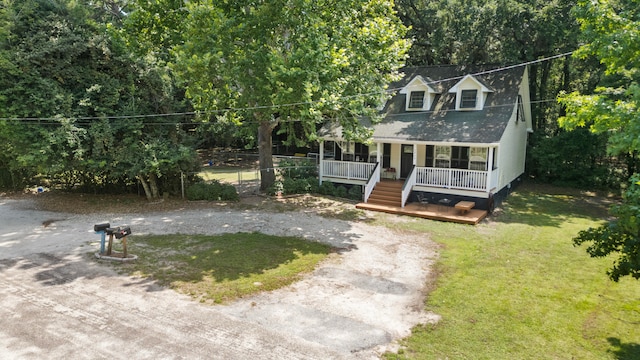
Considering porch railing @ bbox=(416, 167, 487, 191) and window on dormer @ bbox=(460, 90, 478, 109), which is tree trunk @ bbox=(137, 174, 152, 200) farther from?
window on dormer @ bbox=(460, 90, 478, 109)

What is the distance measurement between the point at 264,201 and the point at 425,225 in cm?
762

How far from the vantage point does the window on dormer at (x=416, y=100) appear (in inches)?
811

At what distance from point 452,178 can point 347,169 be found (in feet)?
16.9

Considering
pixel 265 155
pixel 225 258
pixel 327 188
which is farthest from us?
pixel 265 155

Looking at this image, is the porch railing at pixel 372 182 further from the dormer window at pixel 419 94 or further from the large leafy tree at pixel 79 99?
the large leafy tree at pixel 79 99

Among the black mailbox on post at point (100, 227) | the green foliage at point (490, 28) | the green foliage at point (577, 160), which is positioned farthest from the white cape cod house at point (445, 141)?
the black mailbox on post at point (100, 227)

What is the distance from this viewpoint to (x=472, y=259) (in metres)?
11.7

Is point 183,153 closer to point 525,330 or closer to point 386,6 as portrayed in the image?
point 386,6

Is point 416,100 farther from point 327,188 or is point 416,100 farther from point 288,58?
point 288,58

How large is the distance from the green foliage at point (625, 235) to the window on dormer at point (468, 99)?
1354 centimetres

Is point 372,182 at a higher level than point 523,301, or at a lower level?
higher

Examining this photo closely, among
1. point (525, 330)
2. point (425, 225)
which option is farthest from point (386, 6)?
point (525, 330)

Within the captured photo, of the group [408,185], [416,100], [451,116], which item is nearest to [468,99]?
[451,116]

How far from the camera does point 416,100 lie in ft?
67.9
